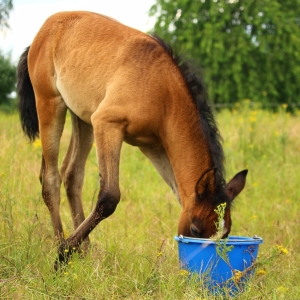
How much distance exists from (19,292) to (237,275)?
4.74 feet

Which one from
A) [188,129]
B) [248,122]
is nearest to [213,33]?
[248,122]

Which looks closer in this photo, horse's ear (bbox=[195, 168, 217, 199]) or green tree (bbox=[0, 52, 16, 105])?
horse's ear (bbox=[195, 168, 217, 199])

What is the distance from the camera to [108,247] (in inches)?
184

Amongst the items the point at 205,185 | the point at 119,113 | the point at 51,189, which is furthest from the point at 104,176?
the point at 51,189

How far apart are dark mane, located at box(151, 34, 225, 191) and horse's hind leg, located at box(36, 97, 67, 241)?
124cm

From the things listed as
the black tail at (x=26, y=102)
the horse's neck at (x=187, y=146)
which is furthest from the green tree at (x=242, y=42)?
the horse's neck at (x=187, y=146)

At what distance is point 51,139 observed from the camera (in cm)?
532

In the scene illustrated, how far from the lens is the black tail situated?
5777mm

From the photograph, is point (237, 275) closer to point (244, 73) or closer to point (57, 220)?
point (57, 220)

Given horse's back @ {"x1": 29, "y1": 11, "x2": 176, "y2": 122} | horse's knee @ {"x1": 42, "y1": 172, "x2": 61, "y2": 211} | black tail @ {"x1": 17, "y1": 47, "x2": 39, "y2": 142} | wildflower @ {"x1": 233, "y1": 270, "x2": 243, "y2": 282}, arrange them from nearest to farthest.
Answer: wildflower @ {"x1": 233, "y1": 270, "x2": 243, "y2": 282} < horse's back @ {"x1": 29, "y1": 11, "x2": 176, "y2": 122} < horse's knee @ {"x1": 42, "y1": 172, "x2": 61, "y2": 211} < black tail @ {"x1": 17, "y1": 47, "x2": 39, "y2": 142}

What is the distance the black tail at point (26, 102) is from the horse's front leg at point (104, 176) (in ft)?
4.59

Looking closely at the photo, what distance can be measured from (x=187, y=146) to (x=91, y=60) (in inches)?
48.6

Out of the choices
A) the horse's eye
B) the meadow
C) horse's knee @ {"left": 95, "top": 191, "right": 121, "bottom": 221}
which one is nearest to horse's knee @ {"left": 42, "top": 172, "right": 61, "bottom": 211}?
the meadow

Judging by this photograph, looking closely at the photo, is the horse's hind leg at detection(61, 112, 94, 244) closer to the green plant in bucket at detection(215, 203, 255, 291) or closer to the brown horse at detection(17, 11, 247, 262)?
the brown horse at detection(17, 11, 247, 262)
